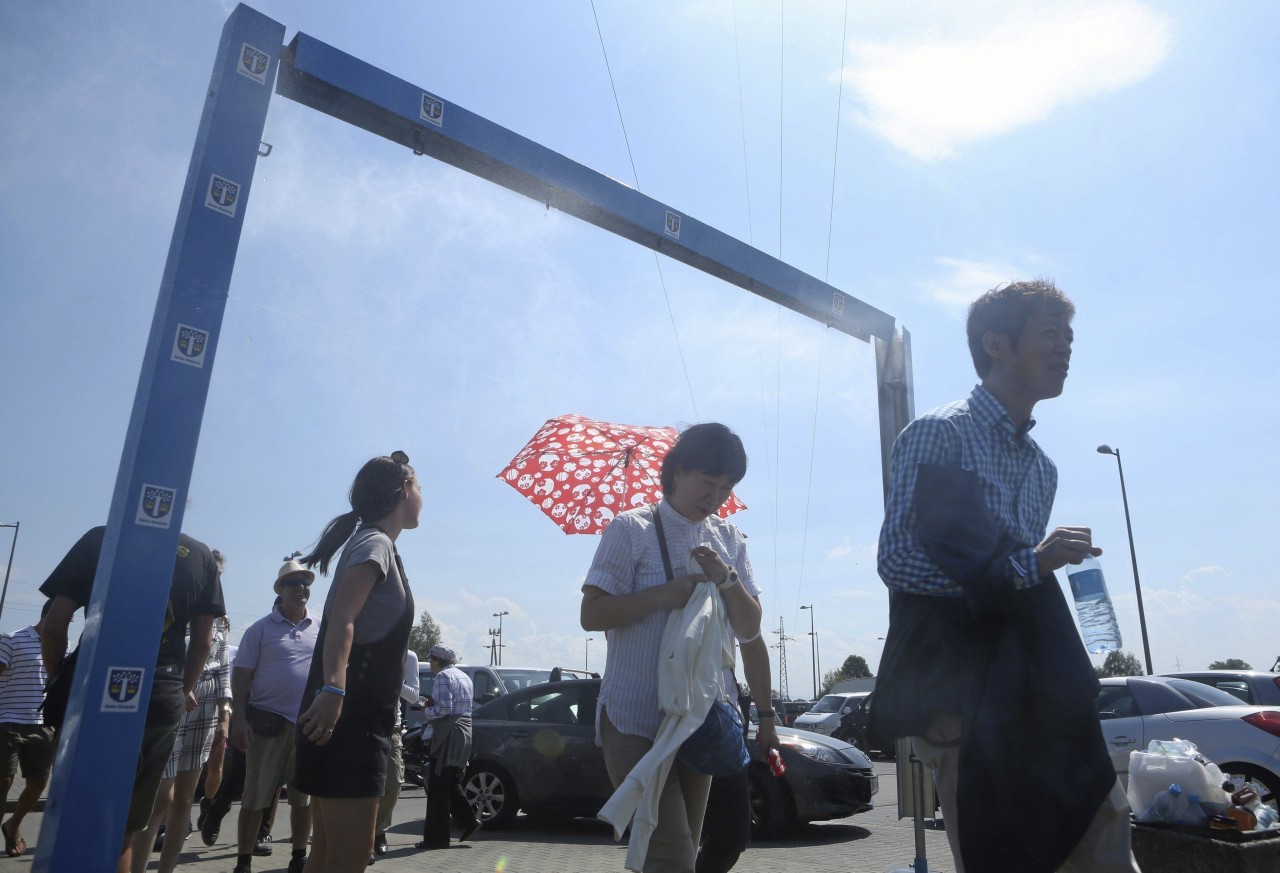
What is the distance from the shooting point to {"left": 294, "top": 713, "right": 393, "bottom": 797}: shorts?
2859 millimetres

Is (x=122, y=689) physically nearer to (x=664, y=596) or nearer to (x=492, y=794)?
(x=664, y=596)

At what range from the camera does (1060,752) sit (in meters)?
1.91

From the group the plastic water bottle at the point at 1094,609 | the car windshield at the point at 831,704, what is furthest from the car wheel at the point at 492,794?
the car windshield at the point at 831,704

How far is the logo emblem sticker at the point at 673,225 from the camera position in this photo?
5.75 meters

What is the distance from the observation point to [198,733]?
18.9 ft

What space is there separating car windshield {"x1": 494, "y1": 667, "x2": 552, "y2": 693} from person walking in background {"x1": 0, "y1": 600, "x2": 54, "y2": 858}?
735 cm

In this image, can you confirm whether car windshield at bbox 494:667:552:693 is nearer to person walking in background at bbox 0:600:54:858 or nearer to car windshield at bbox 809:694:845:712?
person walking in background at bbox 0:600:54:858

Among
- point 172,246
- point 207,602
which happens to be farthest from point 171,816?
point 172,246

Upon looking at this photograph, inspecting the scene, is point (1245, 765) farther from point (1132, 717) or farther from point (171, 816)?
point (171, 816)

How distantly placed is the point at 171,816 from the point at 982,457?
4.89 m

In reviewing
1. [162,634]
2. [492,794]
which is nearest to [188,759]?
[162,634]

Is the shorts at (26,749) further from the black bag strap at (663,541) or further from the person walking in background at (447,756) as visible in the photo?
the black bag strap at (663,541)

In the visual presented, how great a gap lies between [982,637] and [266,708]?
511 cm

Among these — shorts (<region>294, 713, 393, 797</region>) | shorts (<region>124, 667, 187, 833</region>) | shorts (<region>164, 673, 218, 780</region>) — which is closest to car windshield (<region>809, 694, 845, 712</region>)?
shorts (<region>164, 673, 218, 780</region>)
